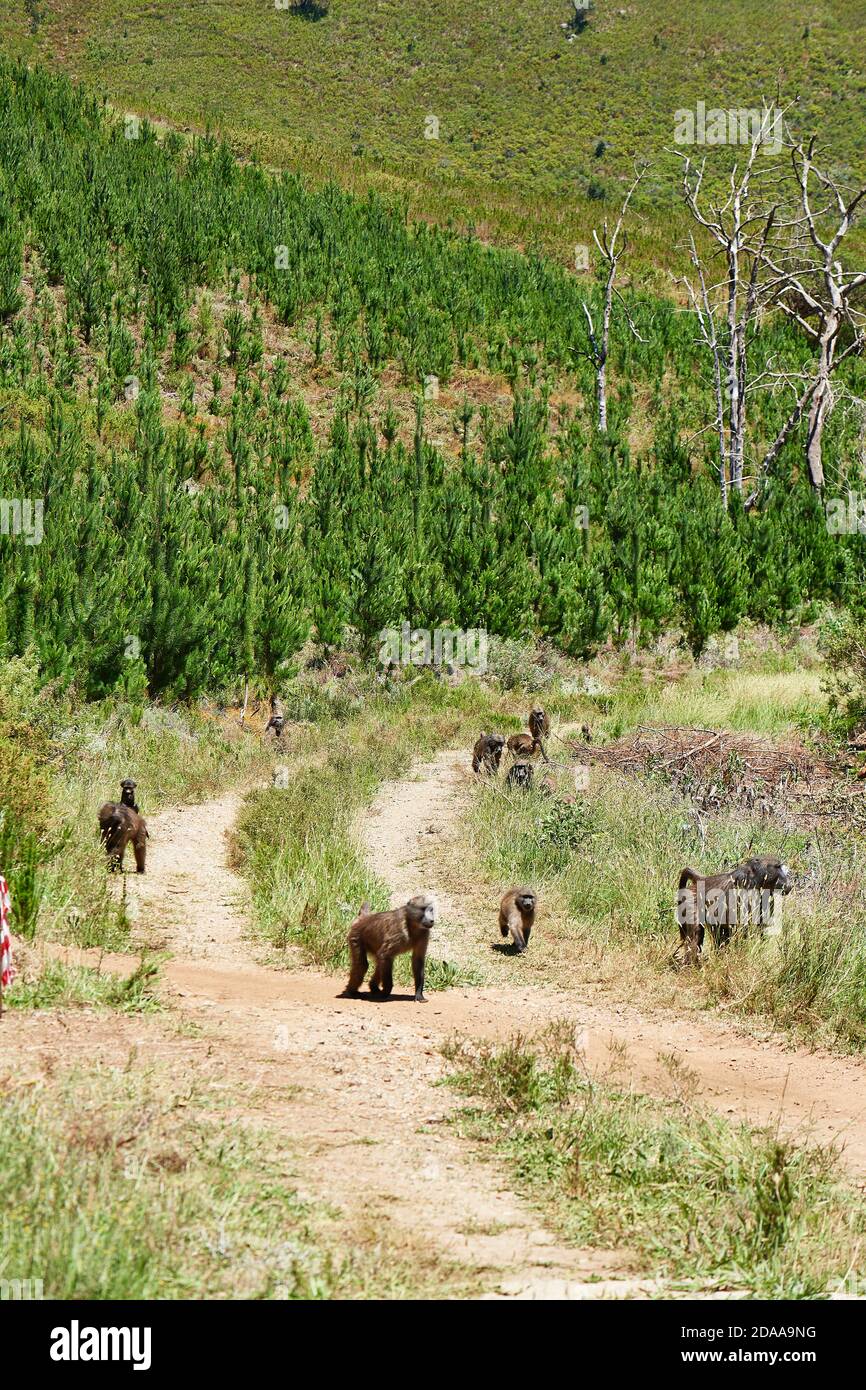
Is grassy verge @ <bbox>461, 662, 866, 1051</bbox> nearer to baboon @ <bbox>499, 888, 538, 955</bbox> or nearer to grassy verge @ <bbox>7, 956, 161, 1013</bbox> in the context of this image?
baboon @ <bbox>499, 888, 538, 955</bbox>

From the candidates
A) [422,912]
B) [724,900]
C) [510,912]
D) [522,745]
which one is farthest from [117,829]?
[522,745]

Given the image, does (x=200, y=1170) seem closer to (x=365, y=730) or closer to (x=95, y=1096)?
(x=95, y=1096)

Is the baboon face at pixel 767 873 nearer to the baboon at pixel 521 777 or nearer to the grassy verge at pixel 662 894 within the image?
the grassy verge at pixel 662 894

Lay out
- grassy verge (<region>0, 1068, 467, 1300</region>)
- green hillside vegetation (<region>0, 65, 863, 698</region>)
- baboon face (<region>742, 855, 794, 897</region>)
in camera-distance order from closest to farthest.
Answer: grassy verge (<region>0, 1068, 467, 1300</region>) → baboon face (<region>742, 855, 794, 897</region>) → green hillside vegetation (<region>0, 65, 863, 698</region>)

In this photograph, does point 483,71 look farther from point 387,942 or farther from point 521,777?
point 387,942

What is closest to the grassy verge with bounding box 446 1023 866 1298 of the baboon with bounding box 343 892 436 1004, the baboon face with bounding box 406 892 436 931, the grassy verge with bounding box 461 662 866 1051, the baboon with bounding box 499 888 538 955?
the baboon face with bounding box 406 892 436 931

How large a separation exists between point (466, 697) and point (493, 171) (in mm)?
59672

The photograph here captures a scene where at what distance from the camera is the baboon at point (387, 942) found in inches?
287

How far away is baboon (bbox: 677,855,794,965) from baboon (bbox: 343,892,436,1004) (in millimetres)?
2249

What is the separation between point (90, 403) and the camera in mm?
29422

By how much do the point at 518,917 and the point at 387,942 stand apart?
86.3 inches

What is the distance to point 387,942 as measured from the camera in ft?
24.6

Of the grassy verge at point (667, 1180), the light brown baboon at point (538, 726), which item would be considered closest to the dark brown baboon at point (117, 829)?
the grassy verge at point (667, 1180)

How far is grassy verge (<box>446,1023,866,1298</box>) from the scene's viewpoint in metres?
4.27
